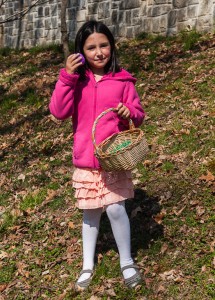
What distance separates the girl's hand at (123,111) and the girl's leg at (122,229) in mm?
760

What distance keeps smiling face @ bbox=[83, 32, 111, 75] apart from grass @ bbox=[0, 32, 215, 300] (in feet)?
6.17

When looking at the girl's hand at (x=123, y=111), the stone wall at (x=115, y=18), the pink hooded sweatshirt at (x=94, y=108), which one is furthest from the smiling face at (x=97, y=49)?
the stone wall at (x=115, y=18)

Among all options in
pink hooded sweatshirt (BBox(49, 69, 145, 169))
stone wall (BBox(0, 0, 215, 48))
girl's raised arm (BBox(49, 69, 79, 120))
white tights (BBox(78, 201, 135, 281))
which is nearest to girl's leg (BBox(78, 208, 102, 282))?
white tights (BBox(78, 201, 135, 281))

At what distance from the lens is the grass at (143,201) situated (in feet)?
15.6

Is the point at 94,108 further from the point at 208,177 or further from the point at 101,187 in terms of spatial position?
the point at 208,177

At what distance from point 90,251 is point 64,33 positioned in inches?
284

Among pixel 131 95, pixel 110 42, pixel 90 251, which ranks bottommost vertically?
pixel 90 251

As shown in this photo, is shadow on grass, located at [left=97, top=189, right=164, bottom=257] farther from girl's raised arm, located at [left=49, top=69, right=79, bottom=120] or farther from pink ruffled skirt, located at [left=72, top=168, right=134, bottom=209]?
girl's raised arm, located at [left=49, top=69, right=79, bottom=120]

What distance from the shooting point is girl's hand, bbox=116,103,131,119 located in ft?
13.4

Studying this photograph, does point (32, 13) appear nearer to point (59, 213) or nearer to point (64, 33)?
point (64, 33)

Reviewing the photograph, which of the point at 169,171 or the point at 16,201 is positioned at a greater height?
the point at 169,171

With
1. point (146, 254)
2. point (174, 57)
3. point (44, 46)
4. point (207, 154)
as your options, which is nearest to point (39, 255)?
point (146, 254)

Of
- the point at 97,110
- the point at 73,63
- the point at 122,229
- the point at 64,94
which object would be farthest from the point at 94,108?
the point at 122,229

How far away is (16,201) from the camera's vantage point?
22.7ft
